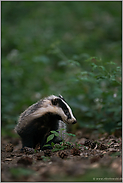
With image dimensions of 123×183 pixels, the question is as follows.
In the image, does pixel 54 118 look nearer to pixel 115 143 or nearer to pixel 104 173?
pixel 115 143

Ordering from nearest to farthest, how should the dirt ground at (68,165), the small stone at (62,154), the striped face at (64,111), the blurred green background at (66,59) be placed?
the dirt ground at (68,165)
the small stone at (62,154)
the striped face at (64,111)
the blurred green background at (66,59)

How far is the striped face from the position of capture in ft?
14.9

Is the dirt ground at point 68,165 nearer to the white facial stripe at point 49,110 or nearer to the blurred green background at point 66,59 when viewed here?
the white facial stripe at point 49,110

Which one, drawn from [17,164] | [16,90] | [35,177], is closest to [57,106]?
[17,164]

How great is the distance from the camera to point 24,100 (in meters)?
9.33

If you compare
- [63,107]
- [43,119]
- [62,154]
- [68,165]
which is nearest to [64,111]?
[63,107]

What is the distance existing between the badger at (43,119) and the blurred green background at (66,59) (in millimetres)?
897

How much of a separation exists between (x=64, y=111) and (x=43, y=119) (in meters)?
0.44

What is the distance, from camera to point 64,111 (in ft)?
15.2

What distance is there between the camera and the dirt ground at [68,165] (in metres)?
2.97

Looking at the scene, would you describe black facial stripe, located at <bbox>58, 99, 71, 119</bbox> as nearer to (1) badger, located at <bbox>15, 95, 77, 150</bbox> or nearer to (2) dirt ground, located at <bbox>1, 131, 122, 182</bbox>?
(1) badger, located at <bbox>15, 95, 77, 150</bbox>

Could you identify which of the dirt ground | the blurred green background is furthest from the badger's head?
the blurred green background

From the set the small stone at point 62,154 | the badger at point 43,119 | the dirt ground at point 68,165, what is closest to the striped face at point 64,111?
the badger at point 43,119

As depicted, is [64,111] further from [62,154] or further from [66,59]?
[66,59]
